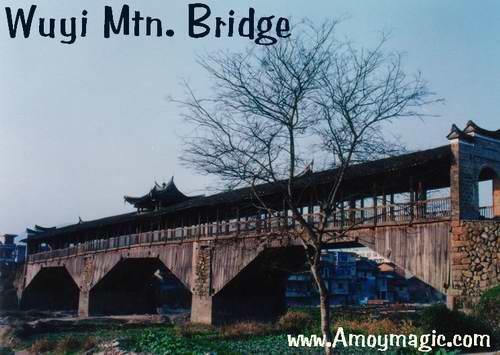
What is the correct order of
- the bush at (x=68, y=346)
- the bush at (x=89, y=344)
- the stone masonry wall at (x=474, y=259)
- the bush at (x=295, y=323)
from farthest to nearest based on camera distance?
1. the bush at (x=295, y=323)
2. the bush at (x=68, y=346)
3. the bush at (x=89, y=344)
4. the stone masonry wall at (x=474, y=259)

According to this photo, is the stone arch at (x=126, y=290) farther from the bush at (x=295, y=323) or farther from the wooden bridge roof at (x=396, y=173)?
the bush at (x=295, y=323)

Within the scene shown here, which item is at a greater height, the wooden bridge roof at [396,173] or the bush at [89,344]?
the wooden bridge roof at [396,173]

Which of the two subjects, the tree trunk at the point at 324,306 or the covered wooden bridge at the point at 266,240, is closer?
the tree trunk at the point at 324,306

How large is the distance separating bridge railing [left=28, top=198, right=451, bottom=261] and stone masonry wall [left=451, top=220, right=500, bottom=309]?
97 centimetres

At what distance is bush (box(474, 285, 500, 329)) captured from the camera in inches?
570

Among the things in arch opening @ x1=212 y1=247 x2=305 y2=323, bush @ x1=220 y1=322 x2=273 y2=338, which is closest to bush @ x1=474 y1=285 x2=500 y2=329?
bush @ x1=220 y1=322 x2=273 y2=338

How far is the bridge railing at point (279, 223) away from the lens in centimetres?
1869

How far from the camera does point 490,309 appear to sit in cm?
1477

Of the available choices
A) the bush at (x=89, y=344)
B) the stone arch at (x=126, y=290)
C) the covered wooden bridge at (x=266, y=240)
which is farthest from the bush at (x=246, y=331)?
the stone arch at (x=126, y=290)

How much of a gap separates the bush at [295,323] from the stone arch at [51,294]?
34.6 m

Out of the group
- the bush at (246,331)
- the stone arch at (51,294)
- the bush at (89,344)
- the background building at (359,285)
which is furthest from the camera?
the background building at (359,285)

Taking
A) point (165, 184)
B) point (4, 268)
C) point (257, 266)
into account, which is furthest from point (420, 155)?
point (4, 268)

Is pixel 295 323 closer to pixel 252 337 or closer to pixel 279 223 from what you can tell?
pixel 252 337

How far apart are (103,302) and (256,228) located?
63.2ft
